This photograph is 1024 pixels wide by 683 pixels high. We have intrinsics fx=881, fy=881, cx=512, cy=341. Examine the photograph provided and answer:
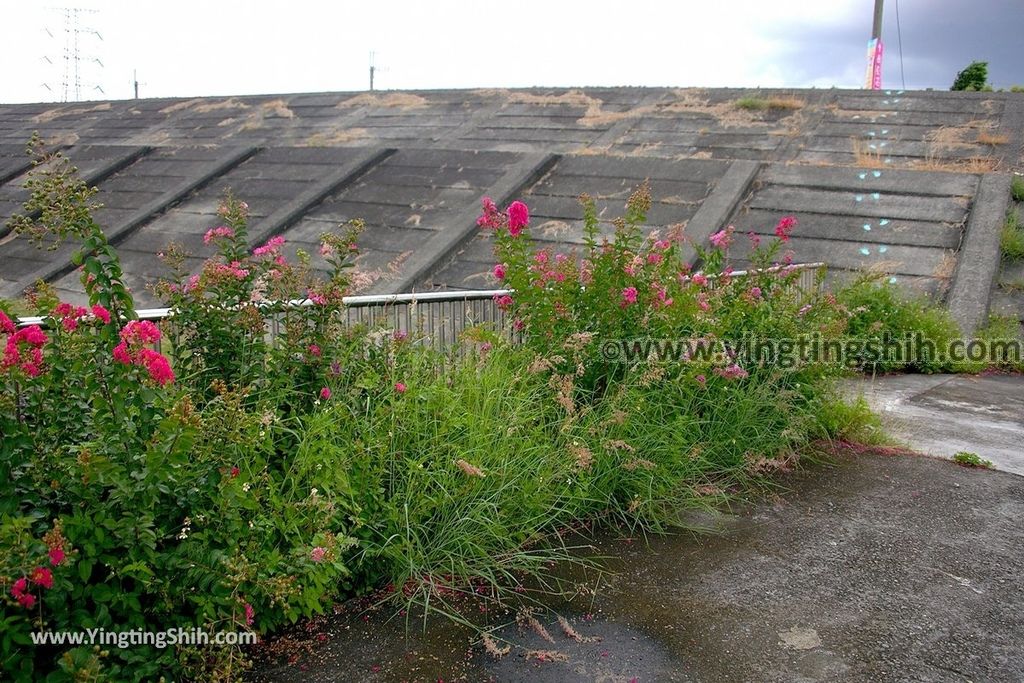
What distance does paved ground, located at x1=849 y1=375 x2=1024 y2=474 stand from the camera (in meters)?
7.10

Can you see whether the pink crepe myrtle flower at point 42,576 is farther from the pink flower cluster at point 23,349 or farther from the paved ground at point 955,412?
the paved ground at point 955,412

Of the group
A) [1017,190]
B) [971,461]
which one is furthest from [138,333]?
[1017,190]

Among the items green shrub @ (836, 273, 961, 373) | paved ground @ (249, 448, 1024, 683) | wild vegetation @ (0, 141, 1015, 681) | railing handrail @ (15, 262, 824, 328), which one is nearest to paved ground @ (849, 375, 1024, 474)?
green shrub @ (836, 273, 961, 373)

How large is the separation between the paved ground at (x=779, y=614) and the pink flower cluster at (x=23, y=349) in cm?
149

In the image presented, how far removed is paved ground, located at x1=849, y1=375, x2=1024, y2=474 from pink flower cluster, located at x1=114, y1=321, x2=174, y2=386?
5.84 metres

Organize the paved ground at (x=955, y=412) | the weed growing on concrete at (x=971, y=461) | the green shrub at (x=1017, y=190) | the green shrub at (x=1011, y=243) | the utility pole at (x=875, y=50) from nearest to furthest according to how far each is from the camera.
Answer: the weed growing on concrete at (x=971, y=461) → the paved ground at (x=955, y=412) → the green shrub at (x=1011, y=243) → the green shrub at (x=1017, y=190) → the utility pole at (x=875, y=50)

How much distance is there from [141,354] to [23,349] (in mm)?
437

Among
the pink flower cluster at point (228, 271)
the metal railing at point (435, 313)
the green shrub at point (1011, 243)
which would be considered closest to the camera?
the pink flower cluster at point (228, 271)

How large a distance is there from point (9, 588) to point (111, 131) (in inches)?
1072

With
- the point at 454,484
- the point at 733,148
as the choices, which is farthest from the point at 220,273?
the point at 733,148

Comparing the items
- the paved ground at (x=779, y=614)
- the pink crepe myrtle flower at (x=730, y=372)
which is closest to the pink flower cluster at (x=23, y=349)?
the paved ground at (x=779, y=614)

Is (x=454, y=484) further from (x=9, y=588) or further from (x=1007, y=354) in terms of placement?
(x=1007, y=354)

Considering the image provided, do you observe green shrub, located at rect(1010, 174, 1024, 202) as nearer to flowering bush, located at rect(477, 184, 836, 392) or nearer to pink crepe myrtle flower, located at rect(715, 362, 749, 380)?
flowering bush, located at rect(477, 184, 836, 392)

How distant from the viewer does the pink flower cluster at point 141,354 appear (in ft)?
10.6
